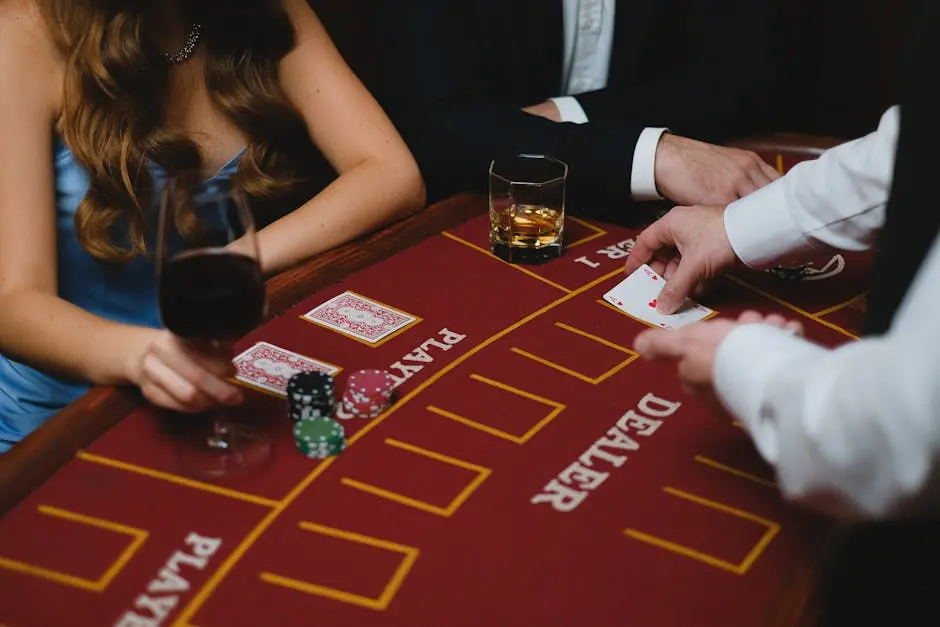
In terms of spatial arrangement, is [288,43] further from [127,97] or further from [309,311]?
[309,311]

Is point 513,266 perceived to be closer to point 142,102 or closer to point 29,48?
point 142,102

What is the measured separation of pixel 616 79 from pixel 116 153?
1.20 m

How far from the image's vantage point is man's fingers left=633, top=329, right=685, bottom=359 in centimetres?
107

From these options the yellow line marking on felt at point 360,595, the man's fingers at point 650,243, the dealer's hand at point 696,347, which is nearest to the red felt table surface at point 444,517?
the yellow line marking on felt at point 360,595

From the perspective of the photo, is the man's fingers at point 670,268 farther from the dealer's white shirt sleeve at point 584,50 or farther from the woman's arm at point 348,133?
the dealer's white shirt sleeve at point 584,50

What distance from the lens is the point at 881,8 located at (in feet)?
10.2

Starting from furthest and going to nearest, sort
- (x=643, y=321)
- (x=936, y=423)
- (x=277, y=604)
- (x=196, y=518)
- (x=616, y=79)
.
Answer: (x=616, y=79) → (x=643, y=321) → (x=196, y=518) → (x=277, y=604) → (x=936, y=423)

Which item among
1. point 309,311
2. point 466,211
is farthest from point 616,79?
point 309,311

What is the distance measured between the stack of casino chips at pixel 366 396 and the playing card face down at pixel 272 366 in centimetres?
9

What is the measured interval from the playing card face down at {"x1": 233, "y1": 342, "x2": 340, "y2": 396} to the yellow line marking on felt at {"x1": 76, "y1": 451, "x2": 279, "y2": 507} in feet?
0.66

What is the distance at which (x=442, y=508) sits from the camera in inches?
40.9

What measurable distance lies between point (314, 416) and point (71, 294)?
0.89 meters

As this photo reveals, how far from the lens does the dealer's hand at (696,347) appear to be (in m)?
1.04

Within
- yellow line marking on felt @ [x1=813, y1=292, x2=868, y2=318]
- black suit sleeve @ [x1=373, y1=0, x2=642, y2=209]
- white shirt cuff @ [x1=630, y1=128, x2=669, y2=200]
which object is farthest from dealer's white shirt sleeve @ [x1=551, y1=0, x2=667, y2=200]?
yellow line marking on felt @ [x1=813, y1=292, x2=868, y2=318]
